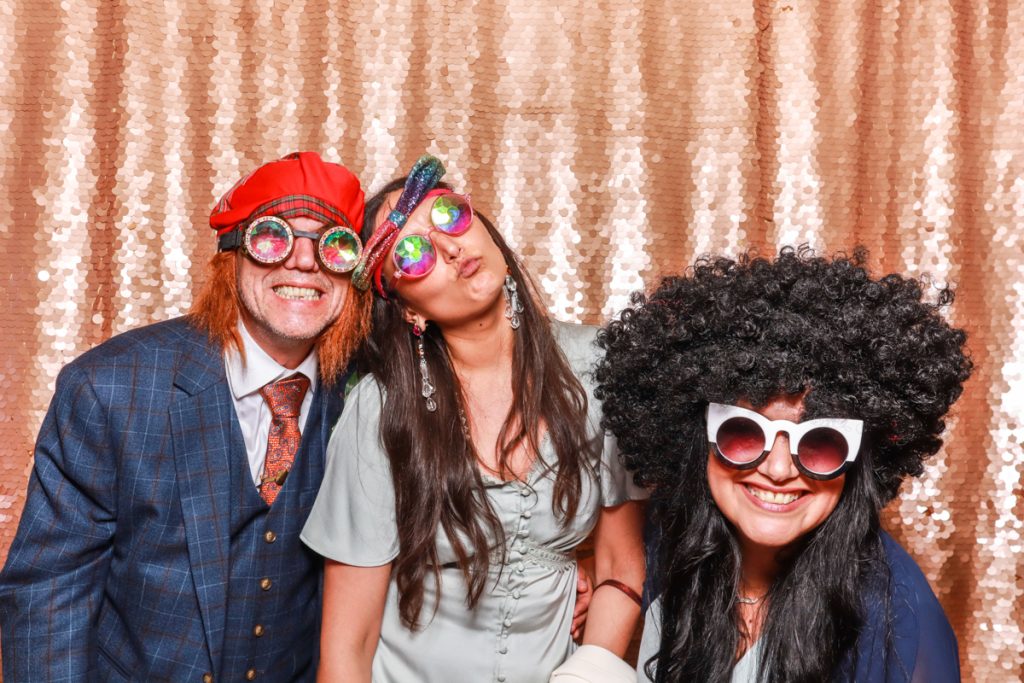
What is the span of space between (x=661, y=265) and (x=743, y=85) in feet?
1.84

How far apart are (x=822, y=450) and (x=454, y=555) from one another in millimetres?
804

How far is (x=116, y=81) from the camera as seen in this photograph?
2.44 metres

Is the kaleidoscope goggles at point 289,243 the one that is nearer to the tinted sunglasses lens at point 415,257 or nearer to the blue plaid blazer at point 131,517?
the tinted sunglasses lens at point 415,257

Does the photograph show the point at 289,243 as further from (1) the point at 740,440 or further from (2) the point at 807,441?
(2) the point at 807,441

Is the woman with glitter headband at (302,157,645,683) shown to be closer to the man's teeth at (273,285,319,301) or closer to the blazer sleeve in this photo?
the man's teeth at (273,285,319,301)

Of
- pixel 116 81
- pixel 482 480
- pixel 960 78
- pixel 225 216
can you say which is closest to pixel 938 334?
pixel 482 480

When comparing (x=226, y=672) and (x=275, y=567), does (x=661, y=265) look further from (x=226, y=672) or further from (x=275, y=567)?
(x=226, y=672)

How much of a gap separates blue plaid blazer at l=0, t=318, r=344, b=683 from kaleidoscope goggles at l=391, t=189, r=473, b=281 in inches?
18.2

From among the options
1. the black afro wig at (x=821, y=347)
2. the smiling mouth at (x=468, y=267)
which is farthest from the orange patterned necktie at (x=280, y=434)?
the black afro wig at (x=821, y=347)

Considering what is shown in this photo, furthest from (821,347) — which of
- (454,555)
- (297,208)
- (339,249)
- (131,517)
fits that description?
(131,517)

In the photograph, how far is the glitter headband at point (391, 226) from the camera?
6.33 ft

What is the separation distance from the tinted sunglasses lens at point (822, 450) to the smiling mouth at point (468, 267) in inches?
31.2

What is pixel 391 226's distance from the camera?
1.93 m

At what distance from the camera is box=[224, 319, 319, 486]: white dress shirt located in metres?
1.93
